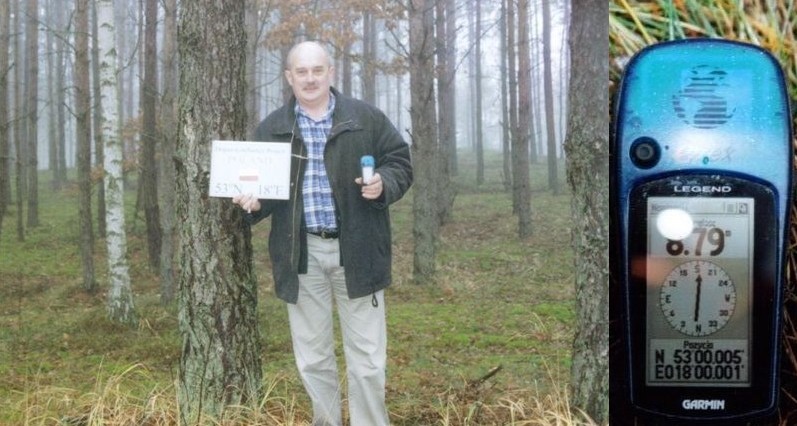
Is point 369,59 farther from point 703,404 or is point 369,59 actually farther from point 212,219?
point 703,404

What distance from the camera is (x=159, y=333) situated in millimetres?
1522

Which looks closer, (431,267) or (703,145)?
(703,145)

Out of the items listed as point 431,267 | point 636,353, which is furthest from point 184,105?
point 636,353

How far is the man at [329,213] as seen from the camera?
131cm

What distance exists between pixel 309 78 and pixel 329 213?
0.22m

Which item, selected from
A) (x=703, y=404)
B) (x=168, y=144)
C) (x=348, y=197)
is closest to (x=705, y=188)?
(x=703, y=404)

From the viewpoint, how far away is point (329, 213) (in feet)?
4.32

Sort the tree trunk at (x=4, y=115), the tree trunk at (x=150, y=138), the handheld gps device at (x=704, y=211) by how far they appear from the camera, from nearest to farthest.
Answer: the handheld gps device at (x=704, y=211) → the tree trunk at (x=150, y=138) → the tree trunk at (x=4, y=115)

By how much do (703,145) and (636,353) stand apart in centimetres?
26

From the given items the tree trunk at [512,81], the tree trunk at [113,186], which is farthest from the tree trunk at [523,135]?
the tree trunk at [113,186]

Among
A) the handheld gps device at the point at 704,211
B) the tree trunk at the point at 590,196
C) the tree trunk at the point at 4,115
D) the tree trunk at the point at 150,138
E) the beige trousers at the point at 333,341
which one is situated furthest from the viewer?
the tree trunk at the point at 4,115

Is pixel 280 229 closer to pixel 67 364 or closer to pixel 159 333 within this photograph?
pixel 159 333

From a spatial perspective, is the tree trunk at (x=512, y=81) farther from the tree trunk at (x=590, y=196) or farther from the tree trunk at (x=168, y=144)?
the tree trunk at (x=168, y=144)

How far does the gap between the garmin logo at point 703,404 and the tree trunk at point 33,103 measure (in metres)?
1.19
